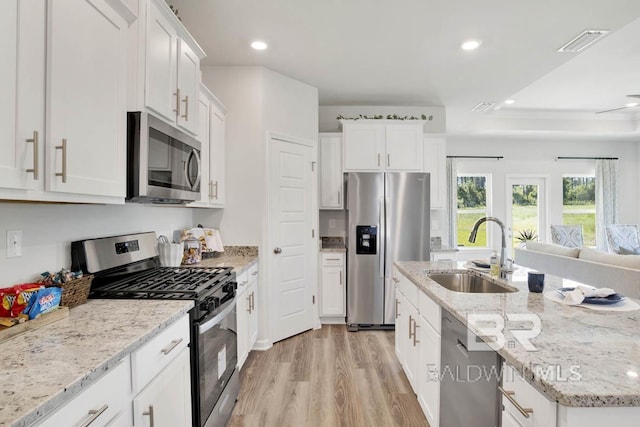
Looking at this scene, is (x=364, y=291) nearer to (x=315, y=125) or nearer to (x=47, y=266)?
(x=315, y=125)

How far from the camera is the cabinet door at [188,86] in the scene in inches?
80.2

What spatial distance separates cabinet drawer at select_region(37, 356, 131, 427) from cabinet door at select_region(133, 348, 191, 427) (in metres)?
0.09

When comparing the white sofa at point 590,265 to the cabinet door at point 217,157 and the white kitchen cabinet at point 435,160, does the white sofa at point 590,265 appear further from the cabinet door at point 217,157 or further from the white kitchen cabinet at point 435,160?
the cabinet door at point 217,157

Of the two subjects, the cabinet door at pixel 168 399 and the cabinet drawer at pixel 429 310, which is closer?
the cabinet door at pixel 168 399

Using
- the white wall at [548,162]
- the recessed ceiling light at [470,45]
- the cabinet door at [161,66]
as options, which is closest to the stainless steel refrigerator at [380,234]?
the recessed ceiling light at [470,45]

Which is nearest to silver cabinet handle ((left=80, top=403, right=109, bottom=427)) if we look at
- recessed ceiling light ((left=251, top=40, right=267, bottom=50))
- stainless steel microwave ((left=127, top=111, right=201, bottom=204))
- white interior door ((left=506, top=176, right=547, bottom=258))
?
stainless steel microwave ((left=127, top=111, right=201, bottom=204))

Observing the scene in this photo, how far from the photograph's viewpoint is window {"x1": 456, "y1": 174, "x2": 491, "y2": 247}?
6738mm

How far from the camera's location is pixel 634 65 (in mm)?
3859

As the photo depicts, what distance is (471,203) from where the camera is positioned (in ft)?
22.1

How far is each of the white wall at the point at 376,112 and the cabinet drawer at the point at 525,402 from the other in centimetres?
388

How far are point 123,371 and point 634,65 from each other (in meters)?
5.46

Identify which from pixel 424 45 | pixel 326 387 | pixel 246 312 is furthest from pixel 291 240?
pixel 424 45

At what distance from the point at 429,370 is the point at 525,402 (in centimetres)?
100

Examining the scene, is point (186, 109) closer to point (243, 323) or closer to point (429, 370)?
point (243, 323)
